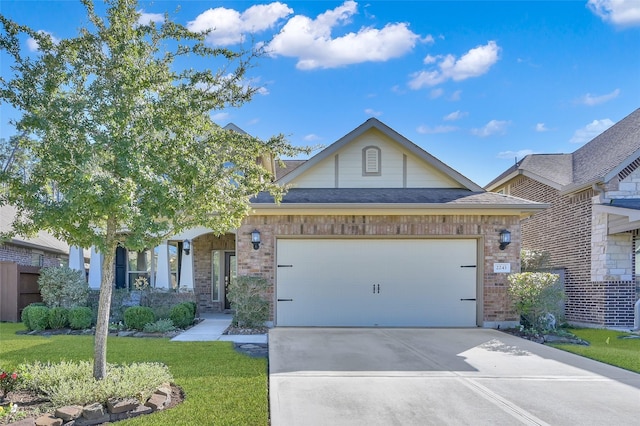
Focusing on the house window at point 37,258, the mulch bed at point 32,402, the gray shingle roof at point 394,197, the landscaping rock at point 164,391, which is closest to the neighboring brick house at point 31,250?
the house window at point 37,258

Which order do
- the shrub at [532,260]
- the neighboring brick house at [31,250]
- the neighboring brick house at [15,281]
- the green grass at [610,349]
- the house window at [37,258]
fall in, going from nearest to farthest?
1. the green grass at [610,349]
2. the shrub at [532,260]
3. the neighboring brick house at [15,281]
4. the neighboring brick house at [31,250]
5. the house window at [37,258]

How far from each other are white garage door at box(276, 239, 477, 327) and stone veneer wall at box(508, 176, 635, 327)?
3.78 meters

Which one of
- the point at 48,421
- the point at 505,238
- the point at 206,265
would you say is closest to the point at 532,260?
the point at 505,238

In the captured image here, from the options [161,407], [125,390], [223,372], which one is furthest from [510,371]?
[125,390]

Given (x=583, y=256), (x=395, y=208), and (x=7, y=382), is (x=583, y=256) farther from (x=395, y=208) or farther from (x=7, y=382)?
(x=7, y=382)

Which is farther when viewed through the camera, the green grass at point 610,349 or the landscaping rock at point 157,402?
the green grass at point 610,349

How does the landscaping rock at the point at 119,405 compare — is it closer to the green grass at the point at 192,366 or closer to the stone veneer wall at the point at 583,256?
the green grass at the point at 192,366

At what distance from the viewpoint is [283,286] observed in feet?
33.4

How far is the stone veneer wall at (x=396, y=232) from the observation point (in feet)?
33.2

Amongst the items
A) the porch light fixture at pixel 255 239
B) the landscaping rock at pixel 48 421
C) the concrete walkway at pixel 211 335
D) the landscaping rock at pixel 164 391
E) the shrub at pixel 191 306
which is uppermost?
the porch light fixture at pixel 255 239

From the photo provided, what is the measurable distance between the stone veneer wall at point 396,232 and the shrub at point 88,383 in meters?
4.87

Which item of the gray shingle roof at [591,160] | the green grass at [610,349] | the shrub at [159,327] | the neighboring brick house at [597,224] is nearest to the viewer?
the green grass at [610,349]

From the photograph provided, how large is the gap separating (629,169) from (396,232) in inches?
261

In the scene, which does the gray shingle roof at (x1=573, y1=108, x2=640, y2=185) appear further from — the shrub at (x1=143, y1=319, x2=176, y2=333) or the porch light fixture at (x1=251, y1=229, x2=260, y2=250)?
the shrub at (x1=143, y1=319, x2=176, y2=333)
